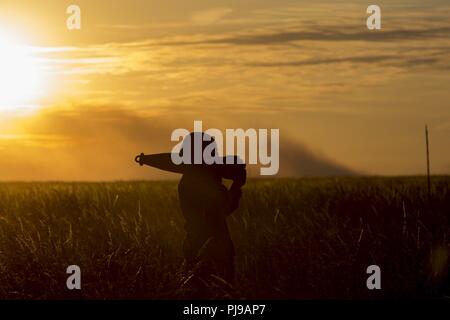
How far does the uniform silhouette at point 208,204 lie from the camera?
9781mm

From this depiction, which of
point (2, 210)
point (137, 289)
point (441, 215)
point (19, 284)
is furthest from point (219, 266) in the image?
point (2, 210)

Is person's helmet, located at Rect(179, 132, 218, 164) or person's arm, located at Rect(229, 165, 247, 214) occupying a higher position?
person's helmet, located at Rect(179, 132, 218, 164)

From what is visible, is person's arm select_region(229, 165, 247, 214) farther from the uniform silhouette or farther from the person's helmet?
the person's helmet

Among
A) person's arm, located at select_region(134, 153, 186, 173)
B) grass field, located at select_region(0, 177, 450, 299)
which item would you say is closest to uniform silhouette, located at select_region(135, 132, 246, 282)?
person's arm, located at select_region(134, 153, 186, 173)

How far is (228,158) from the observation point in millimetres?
9859

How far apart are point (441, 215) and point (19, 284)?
8.73 m

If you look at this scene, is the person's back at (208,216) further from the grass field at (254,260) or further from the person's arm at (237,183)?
the grass field at (254,260)

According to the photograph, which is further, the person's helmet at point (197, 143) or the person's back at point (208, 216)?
the person's back at point (208, 216)

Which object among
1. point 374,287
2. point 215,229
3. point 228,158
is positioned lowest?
point 374,287

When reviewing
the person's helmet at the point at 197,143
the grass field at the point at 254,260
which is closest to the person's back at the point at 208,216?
the person's helmet at the point at 197,143

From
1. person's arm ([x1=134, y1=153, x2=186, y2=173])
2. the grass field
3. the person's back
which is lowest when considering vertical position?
the grass field

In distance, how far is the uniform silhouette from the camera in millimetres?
9781

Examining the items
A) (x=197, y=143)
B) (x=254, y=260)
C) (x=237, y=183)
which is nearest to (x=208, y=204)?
(x=237, y=183)
